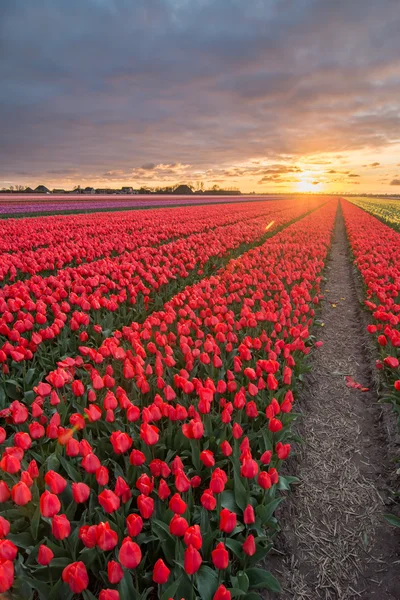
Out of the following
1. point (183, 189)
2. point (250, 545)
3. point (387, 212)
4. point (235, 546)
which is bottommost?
point (235, 546)

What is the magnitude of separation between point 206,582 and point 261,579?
385mm

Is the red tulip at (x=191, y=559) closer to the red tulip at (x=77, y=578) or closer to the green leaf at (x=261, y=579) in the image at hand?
the red tulip at (x=77, y=578)

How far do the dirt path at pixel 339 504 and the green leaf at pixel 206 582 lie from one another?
0.81 metres

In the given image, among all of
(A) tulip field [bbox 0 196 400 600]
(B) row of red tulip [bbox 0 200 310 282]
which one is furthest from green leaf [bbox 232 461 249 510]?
(B) row of red tulip [bbox 0 200 310 282]

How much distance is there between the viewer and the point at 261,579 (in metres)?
2.31

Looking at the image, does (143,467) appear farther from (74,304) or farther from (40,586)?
(74,304)

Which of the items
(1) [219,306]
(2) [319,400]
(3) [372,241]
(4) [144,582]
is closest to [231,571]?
(4) [144,582]

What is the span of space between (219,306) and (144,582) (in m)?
3.75

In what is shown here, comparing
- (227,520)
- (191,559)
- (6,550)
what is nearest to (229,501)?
(227,520)

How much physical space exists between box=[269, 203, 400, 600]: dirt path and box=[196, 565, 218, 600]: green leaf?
814mm

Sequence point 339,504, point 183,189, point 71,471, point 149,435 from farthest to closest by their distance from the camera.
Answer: point 183,189
point 339,504
point 71,471
point 149,435

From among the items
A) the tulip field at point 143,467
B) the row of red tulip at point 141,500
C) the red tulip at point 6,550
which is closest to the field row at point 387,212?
the tulip field at point 143,467

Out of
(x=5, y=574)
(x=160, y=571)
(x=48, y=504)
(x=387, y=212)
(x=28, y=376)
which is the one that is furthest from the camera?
(x=387, y=212)

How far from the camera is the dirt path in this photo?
9.13 ft
